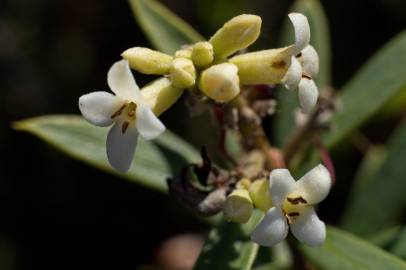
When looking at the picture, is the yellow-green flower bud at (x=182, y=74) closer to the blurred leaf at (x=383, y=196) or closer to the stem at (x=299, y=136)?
the stem at (x=299, y=136)

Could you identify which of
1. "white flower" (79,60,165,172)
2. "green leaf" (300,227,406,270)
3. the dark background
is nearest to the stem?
"green leaf" (300,227,406,270)

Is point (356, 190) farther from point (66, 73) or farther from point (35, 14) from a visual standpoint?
point (35, 14)

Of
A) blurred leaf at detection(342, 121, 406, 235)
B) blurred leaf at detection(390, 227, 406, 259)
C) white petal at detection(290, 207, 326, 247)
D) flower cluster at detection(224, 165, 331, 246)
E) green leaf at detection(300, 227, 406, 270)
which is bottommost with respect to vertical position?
blurred leaf at detection(342, 121, 406, 235)

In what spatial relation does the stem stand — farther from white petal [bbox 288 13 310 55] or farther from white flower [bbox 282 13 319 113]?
white petal [bbox 288 13 310 55]

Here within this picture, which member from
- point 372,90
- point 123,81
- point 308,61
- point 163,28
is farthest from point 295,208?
point 163,28

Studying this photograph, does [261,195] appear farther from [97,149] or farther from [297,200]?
[97,149]

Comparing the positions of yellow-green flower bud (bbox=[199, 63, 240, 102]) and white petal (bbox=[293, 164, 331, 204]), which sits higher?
yellow-green flower bud (bbox=[199, 63, 240, 102])
